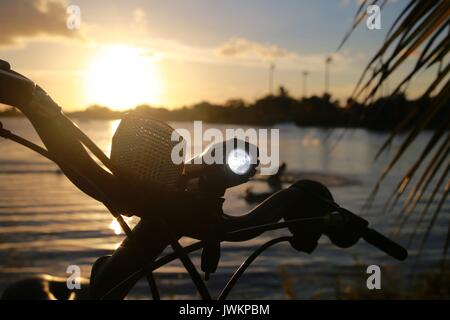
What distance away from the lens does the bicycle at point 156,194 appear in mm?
1132

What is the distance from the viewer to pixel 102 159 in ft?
3.78

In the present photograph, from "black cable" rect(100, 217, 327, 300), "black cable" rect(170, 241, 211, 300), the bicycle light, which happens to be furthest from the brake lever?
"black cable" rect(170, 241, 211, 300)

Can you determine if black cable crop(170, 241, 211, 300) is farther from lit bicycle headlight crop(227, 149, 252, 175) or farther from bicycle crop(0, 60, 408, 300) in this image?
lit bicycle headlight crop(227, 149, 252, 175)

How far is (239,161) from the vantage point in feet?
4.23

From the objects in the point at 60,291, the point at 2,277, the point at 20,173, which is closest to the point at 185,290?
the point at 2,277

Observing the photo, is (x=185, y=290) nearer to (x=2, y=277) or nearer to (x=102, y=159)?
(x=2, y=277)

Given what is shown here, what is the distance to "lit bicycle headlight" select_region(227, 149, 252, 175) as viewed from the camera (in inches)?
50.4

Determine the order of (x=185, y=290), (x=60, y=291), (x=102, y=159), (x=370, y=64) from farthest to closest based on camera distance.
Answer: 1. (x=185, y=290)
2. (x=60, y=291)
3. (x=370, y=64)
4. (x=102, y=159)

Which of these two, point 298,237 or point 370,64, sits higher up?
point 370,64

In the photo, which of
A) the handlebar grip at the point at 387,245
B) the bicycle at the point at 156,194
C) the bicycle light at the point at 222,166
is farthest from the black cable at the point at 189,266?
the handlebar grip at the point at 387,245

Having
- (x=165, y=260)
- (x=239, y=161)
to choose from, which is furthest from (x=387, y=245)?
(x=165, y=260)

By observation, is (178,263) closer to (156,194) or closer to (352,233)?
(352,233)

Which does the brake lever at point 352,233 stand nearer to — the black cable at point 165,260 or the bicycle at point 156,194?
the bicycle at point 156,194

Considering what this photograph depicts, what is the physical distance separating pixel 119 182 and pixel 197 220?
198 millimetres
